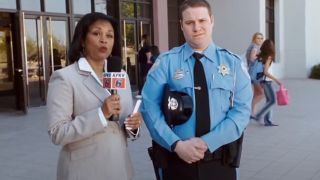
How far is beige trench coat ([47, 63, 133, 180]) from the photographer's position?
245cm

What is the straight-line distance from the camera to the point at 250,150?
720 centimetres

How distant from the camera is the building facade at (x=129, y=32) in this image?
40.7ft

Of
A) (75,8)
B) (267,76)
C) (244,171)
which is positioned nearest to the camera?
(244,171)

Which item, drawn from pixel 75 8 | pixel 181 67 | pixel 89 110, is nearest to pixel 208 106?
pixel 181 67

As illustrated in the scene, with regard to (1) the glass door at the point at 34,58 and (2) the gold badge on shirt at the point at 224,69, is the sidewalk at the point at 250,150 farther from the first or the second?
(2) the gold badge on shirt at the point at 224,69

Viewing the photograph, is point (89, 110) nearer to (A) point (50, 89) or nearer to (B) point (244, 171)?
(A) point (50, 89)

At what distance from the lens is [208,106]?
8.32 ft

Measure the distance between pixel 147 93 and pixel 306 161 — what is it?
14.9ft

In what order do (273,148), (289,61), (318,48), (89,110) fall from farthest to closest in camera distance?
(318,48)
(289,61)
(273,148)
(89,110)

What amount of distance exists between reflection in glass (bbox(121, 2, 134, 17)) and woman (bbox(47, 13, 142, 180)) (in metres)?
13.0

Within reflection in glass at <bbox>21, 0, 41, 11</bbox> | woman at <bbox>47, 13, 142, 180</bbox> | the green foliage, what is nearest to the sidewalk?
reflection in glass at <bbox>21, 0, 41, 11</bbox>

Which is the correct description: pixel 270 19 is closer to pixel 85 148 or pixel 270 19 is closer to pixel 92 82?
→ pixel 92 82

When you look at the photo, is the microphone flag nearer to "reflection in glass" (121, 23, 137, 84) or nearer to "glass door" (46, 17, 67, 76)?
"glass door" (46, 17, 67, 76)

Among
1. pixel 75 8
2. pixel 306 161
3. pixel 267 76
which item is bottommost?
pixel 306 161
